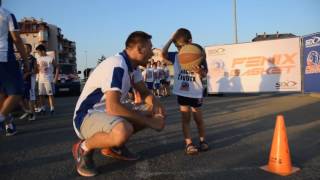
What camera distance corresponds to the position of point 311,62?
12.6 meters

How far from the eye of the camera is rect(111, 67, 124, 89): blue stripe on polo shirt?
3652 mm

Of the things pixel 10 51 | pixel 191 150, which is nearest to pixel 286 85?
pixel 191 150

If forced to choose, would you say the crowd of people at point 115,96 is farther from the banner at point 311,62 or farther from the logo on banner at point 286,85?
the logo on banner at point 286,85

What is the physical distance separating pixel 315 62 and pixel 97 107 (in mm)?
10113

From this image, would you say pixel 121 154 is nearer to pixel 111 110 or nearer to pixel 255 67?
pixel 111 110

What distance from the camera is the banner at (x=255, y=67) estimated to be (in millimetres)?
14102

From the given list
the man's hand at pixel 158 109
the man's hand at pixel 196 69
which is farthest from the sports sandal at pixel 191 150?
the man's hand at pixel 196 69

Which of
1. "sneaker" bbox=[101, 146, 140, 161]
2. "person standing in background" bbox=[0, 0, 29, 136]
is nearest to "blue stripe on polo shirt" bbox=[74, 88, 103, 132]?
"sneaker" bbox=[101, 146, 140, 161]

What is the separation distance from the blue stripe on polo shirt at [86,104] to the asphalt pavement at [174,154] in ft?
1.87

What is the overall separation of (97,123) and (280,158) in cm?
195

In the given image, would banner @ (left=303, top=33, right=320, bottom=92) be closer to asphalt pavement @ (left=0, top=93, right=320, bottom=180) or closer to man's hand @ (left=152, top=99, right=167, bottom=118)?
asphalt pavement @ (left=0, top=93, right=320, bottom=180)

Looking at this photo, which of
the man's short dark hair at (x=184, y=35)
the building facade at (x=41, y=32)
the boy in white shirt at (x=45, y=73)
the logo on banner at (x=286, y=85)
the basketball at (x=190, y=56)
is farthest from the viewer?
the building facade at (x=41, y=32)

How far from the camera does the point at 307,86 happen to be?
13.0 meters

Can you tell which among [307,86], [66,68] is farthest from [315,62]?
[66,68]
